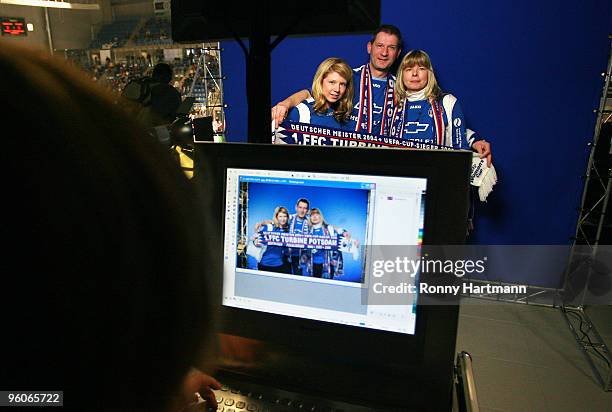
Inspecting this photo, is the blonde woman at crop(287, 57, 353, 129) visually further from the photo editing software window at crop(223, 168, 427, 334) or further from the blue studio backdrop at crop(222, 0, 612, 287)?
the photo editing software window at crop(223, 168, 427, 334)

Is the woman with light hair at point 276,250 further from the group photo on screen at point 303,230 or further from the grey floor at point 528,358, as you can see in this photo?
the grey floor at point 528,358

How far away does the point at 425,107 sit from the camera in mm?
2809

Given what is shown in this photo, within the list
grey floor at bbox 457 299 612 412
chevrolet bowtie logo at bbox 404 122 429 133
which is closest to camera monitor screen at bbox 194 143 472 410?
grey floor at bbox 457 299 612 412

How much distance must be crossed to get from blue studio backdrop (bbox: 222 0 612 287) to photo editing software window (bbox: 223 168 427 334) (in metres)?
2.40

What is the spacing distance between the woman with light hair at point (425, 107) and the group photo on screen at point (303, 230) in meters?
2.30

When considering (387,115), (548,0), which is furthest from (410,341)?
(548,0)

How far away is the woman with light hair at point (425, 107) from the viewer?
2.78 metres

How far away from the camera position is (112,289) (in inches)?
7.8

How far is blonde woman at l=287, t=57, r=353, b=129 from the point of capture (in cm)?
299

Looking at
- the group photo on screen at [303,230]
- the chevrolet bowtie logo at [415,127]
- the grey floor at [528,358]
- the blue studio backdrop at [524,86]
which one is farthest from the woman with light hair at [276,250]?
the blue studio backdrop at [524,86]

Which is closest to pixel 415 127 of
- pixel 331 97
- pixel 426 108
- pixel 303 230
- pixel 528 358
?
pixel 426 108

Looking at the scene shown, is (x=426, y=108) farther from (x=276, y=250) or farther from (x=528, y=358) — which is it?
(x=276, y=250)

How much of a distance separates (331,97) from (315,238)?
245 centimetres

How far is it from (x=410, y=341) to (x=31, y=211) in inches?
24.3
